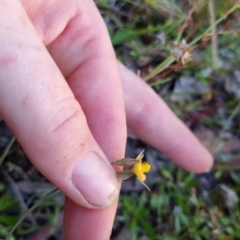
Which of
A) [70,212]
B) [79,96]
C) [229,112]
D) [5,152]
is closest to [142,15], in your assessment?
[229,112]

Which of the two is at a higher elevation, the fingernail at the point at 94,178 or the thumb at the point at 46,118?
the thumb at the point at 46,118

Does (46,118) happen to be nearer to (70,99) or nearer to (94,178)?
(70,99)

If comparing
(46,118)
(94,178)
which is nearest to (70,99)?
(46,118)

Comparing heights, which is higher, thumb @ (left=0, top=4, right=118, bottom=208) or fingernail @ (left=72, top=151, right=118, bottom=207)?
thumb @ (left=0, top=4, right=118, bottom=208)


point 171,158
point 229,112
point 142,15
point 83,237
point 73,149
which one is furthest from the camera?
point 229,112

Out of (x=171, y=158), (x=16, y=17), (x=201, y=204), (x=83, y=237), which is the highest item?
(x=16, y=17)

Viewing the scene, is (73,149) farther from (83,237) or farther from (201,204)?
(201,204)
